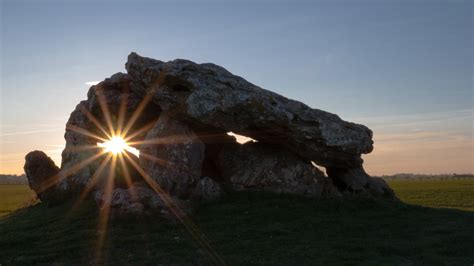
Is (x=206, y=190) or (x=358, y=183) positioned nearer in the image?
(x=206, y=190)

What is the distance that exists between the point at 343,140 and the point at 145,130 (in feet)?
37.8

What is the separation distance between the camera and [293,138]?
24.5 m

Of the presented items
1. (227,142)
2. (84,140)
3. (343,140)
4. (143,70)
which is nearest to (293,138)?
(343,140)

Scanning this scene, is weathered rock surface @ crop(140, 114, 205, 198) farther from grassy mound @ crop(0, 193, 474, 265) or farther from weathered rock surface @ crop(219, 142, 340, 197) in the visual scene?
weathered rock surface @ crop(219, 142, 340, 197)

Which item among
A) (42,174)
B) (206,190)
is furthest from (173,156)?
(42,174)

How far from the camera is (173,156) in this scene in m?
23.3

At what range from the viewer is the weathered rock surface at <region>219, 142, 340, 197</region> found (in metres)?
24.3

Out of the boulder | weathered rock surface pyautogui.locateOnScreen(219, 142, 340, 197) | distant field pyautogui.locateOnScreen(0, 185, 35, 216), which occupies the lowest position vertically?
distant field pyautogui.locateOnScreen(0, 185, 35, 216)

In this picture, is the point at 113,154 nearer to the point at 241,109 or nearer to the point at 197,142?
the point at 197,142

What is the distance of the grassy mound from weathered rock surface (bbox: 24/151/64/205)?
6.14ft

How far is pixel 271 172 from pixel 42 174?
13.4 meters

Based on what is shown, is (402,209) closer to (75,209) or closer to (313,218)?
(313,218)

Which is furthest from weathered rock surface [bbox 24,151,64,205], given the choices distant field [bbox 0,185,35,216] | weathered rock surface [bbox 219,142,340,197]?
weathered rock surface [bbox 219,142,340,197]

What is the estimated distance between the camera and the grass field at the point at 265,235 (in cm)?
1507
